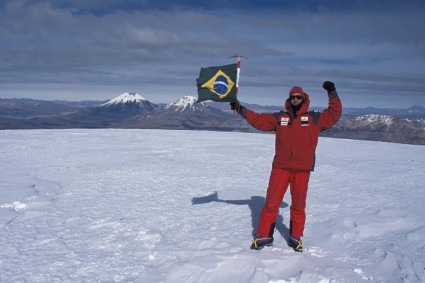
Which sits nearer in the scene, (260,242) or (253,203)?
(260,242)

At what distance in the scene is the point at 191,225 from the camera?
552 centimetres

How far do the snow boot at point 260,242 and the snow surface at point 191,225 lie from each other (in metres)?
0.10

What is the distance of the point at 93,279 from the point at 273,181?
8.68 feet

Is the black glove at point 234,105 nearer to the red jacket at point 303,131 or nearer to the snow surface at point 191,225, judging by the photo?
the red jacket at point 303,131

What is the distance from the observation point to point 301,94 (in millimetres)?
4547

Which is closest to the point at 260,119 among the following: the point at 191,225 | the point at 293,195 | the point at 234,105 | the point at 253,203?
the point at 234,105

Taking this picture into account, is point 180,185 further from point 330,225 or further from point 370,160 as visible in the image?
point 370,160

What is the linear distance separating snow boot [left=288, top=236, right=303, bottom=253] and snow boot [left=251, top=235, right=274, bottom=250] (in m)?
0.30

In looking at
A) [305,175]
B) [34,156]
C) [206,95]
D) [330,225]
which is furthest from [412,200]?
[34,156]

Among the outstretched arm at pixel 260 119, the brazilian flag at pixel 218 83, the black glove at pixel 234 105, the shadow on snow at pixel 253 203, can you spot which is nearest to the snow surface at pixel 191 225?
the shadow on snow at pixel 253 203

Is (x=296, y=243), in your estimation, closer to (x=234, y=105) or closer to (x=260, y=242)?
(x=260, y=242)

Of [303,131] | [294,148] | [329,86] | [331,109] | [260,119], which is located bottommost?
[294,148]

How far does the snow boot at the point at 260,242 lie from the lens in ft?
15.3

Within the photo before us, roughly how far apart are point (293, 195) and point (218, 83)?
6.88 ft
